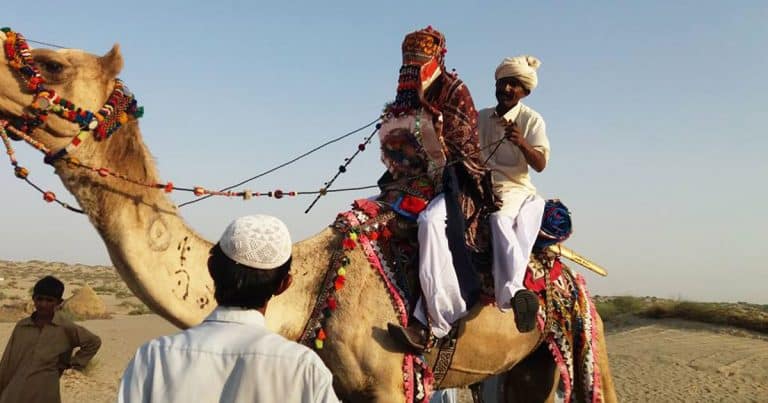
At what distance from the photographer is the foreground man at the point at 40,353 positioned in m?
5.27

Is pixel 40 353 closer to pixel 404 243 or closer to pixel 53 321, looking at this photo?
pixel 53 321

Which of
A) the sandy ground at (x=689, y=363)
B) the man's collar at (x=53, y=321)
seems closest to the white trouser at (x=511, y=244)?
the man's collar at (x=53, y=321)

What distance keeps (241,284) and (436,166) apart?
118 inches

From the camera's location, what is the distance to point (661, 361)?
16.1 meters

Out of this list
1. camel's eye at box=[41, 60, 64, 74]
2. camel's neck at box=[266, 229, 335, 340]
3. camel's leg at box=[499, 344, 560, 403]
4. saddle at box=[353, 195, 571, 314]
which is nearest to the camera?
camel's eye at box=[41, 60, 64, 74]

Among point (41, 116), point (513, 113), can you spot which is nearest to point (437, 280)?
point (513, 113)

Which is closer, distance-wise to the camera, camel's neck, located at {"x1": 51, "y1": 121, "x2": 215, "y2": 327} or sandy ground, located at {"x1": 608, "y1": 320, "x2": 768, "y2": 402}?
camel's neck, located at {"x1": 51, "y1": 121, "x2": 215, "y2": 327}

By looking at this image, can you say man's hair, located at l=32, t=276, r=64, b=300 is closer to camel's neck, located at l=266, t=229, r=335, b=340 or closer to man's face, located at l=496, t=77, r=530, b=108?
camel's neck, located at l=266, t=229, r=335, b=340

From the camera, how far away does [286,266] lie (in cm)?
217

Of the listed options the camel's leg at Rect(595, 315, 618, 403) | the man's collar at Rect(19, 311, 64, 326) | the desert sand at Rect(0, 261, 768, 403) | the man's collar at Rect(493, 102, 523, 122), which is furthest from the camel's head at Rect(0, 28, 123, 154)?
the desert sand at Rect(0, 261, 768, 403)

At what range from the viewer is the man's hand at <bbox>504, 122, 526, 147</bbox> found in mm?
5156

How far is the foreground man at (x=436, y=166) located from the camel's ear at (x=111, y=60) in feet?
6.06

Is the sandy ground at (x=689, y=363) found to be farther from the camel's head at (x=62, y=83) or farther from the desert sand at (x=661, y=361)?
the camel's head at (x=62, y=83)

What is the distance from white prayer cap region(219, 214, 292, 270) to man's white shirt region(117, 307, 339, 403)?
206 mm
